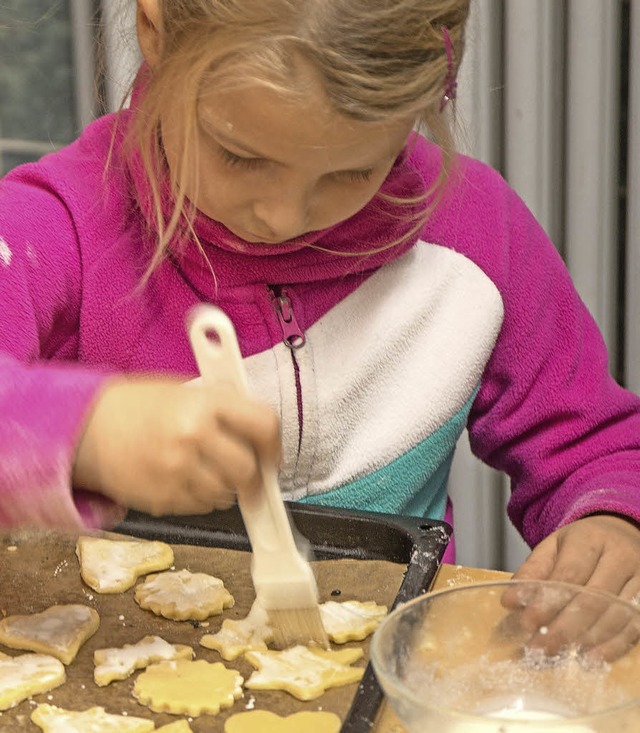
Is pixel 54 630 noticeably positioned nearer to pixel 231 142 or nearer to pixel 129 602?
pixel 129 602

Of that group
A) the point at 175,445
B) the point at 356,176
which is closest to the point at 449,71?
the point at 356,176

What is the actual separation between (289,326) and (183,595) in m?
0.24

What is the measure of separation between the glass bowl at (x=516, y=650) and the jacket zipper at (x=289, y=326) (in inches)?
12.3

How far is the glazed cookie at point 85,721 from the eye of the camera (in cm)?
61

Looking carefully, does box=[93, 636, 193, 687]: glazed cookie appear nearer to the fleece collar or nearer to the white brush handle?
the white brush handle

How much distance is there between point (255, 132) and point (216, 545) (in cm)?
32

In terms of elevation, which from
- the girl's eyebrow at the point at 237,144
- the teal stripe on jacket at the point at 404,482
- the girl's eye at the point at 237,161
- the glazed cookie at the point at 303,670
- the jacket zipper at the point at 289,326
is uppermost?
the girl's eyebrow at the point at 237,144

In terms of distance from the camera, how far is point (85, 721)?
0.62 metres

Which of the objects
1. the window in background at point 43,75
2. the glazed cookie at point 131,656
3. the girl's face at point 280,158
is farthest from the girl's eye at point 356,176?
the window in background at point 43,75

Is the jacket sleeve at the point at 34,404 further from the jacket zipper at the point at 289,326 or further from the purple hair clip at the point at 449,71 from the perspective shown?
the purple hair clip at the point at 449,71

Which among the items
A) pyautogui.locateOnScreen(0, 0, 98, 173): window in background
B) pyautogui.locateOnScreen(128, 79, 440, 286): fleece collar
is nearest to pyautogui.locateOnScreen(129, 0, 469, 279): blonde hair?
pyautogui.locateOnScreen(128, 79, 440, 286): fleece collar

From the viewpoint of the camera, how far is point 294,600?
2.15ft

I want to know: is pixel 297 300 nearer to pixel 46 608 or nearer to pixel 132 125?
pixel 132 125

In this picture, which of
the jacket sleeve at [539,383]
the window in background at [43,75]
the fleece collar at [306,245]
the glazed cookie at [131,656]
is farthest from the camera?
Result: the window in background at [43,75]
